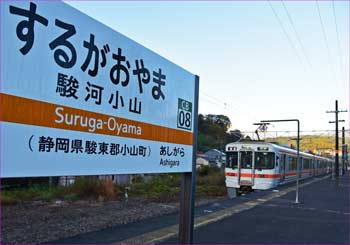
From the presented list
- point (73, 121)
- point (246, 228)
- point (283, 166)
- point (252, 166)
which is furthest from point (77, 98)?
point (283, 166)

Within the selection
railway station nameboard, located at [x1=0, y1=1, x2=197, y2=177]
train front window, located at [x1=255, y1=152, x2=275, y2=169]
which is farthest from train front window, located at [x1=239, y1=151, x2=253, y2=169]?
railway station nameboard, located at [x1=0, y1=1, x2=197, y2=177]

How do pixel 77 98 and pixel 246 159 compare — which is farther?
pixel 246 159

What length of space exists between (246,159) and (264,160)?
89 cm

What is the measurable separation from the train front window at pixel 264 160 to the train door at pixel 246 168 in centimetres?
24

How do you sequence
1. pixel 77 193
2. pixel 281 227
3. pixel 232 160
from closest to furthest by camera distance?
pixel 281 227, pixel 232 160, pixel 77 193

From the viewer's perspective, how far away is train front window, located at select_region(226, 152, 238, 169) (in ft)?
67.7

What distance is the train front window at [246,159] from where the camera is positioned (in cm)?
2033

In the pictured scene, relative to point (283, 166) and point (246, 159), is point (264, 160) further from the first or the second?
point (283, 166)

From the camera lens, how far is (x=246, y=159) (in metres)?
20.4

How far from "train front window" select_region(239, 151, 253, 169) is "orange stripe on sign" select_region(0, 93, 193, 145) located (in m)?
16.8

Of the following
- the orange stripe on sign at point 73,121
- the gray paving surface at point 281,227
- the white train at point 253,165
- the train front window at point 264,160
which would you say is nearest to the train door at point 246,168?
the white train at point 253,165

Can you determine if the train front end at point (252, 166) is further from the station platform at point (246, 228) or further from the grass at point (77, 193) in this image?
the station platform at point (246, 228)

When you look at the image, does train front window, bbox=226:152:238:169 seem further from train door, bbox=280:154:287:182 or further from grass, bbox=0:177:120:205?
grass, bbox=0:177:120:205

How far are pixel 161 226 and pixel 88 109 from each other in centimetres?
630
